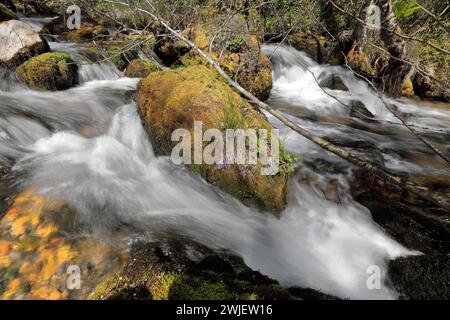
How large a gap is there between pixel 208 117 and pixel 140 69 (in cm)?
580

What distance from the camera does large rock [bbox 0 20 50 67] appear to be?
716cm

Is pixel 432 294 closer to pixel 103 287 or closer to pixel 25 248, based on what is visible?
pixel 103 287

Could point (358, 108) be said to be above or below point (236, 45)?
below

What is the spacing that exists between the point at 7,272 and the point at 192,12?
960 centimetres

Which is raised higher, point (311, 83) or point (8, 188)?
point (311, 83)

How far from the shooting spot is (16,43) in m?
7.24


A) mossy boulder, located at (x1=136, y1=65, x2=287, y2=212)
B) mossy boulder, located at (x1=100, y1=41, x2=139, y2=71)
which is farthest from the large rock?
mossy boulder, located at (x1=136, y1=65, x2=287, y2=212)

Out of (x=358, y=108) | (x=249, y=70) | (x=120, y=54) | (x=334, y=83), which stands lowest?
(x=358, y=108)

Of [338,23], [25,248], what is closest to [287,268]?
[25,248]

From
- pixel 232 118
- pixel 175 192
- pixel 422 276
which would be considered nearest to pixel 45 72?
pixel 175 192

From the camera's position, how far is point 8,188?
3574mm

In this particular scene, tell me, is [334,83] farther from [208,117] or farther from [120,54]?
[208,117]

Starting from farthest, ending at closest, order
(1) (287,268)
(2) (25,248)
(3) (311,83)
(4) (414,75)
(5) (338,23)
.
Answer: (5) (338,23) → (3) (311,83) → (4) (414,75) → (1) (287,268) → (2) (25,248)
